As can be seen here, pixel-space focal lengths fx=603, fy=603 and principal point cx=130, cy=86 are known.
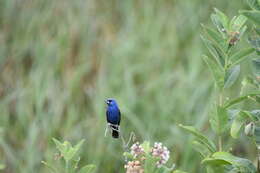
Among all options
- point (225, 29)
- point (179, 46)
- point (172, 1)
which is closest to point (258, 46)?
point (225, 29)

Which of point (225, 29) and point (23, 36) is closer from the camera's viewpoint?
point (225, 29)

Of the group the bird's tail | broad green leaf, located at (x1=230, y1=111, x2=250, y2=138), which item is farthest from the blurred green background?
the bird's tail

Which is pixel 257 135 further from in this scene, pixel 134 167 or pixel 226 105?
pixel 134 167

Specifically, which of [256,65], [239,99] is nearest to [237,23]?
[256,65]

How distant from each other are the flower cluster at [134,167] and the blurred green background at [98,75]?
254cm

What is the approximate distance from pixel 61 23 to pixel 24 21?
34 centimetres

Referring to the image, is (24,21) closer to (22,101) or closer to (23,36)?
(23,36)

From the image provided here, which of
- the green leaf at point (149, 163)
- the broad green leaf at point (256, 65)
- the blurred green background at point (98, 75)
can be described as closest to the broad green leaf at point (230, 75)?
the broad green leaf at point (256, 65)

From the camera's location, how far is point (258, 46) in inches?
75.5

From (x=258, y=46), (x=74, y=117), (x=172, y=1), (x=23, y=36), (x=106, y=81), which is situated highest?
(x=172, y=1)

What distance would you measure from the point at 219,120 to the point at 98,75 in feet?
11.1

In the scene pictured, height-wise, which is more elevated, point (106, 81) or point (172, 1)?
point (172, 1)

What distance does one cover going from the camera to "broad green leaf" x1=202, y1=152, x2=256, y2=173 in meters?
1.83

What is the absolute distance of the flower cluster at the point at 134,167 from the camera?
5.67ft
